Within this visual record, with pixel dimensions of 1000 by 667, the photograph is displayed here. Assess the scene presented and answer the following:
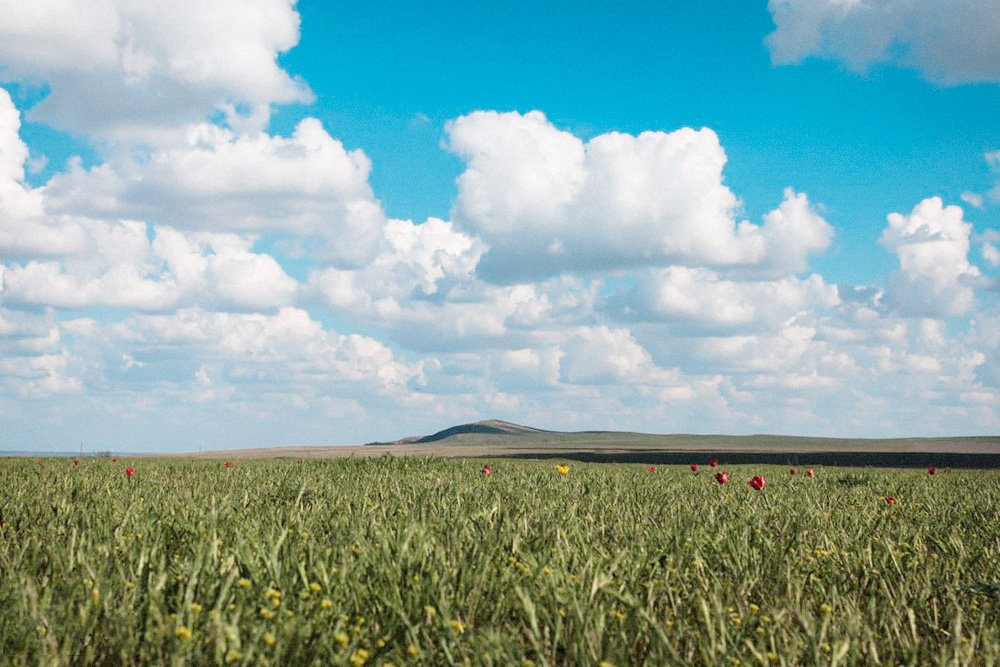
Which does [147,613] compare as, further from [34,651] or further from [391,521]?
[391,521]

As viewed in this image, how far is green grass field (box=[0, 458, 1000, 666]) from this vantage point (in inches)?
130

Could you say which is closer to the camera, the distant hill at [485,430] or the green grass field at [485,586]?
the green grass field at [485,586]

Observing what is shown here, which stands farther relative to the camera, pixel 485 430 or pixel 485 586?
pixel 485 430

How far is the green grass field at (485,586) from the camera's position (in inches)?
130

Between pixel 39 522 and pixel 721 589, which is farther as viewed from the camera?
pixel 39 522

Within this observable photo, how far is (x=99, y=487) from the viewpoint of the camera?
979cm

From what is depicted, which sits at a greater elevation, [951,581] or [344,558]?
[344,558]

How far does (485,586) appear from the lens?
4.20 meters

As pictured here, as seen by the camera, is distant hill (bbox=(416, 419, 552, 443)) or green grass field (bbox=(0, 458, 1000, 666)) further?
distant hill (bbox=(416, 419, 552, 443))

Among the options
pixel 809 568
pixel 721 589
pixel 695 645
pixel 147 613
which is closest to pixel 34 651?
pixel 147 613

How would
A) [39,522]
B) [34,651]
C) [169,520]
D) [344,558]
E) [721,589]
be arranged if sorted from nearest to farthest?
[34,651] → [344,558] → [721,589] → [169,520] → [39,522]

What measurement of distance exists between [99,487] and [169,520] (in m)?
4.69

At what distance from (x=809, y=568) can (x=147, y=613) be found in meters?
3.96

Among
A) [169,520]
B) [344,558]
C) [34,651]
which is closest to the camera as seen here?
[34,651]
